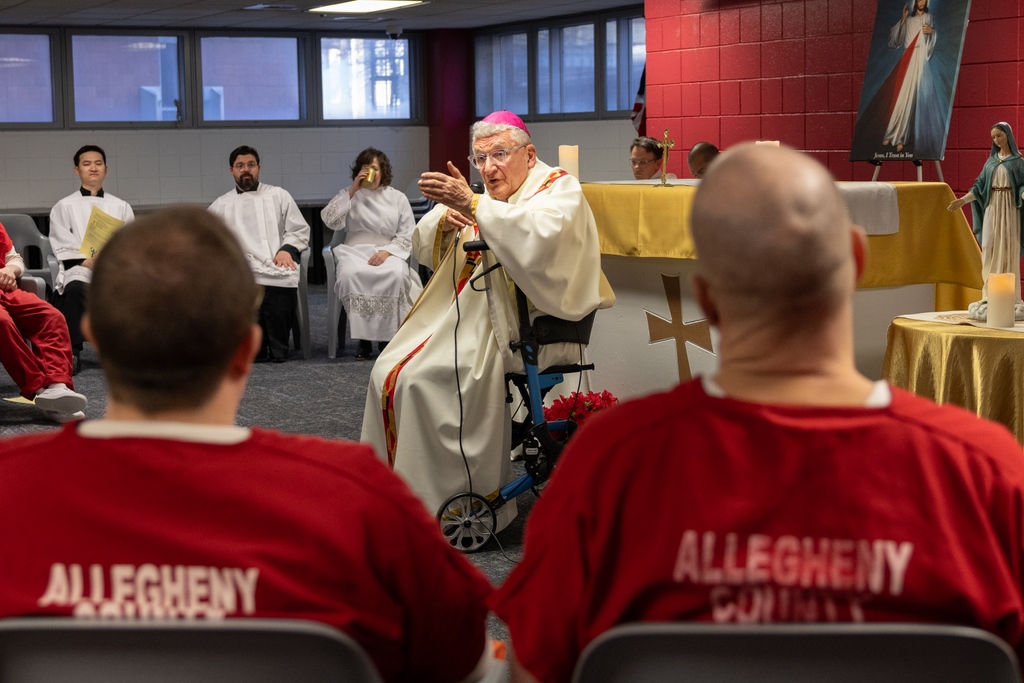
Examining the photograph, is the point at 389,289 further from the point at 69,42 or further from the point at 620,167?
the point at 69,42

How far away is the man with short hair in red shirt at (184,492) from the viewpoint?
1.05m

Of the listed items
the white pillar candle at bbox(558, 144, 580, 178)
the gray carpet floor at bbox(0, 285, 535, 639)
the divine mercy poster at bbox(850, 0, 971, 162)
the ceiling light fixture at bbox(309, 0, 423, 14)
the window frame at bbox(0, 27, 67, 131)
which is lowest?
the gray carpet floor at bbox(0, 285, 535, 639)

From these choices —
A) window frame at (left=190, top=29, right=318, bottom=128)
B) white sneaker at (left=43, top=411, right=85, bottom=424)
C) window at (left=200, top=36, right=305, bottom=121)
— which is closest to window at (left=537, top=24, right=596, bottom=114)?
window frame at (left=190, top=29, right=318, bottom=128)

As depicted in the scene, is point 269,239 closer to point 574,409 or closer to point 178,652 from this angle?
point 574,409

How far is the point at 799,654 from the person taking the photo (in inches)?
37.7

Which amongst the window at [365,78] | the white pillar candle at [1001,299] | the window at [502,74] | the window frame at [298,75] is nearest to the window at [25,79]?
the window frame at [298,75]

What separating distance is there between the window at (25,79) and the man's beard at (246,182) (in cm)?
442

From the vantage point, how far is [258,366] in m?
6.96

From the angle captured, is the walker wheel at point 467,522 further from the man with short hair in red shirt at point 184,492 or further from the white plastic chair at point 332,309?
the white plastic chair at point 332,309

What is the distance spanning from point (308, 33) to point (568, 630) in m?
11.4

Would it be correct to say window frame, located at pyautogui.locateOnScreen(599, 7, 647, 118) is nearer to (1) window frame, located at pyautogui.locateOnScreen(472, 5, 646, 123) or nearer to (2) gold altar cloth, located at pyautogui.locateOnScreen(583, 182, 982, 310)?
(1) window frame, located at pyautogui.locateOnScreen(472, 5, 646, 123)

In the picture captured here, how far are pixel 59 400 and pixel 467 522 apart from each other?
2.70 meters

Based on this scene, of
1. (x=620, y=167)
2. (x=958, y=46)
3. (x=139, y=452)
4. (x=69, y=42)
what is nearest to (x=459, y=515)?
(x=139, y=452)

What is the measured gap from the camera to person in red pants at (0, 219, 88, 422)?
17.6ft
